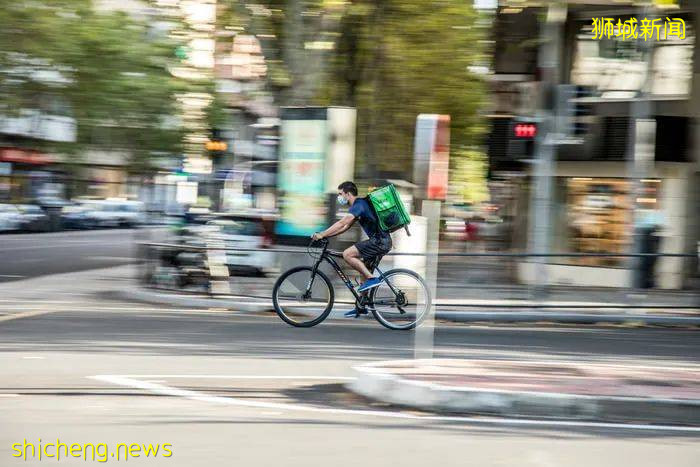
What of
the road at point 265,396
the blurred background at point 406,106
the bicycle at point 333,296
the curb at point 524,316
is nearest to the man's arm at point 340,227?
the bicycle at point 333,296

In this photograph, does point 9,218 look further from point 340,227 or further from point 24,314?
point 340,227

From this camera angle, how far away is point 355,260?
13.9 m

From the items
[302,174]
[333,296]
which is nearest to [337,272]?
[333,296]

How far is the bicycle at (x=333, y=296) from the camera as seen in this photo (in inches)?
547

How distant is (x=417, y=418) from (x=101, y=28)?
14.5 m

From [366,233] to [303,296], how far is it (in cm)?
104

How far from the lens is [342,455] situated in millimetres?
6477

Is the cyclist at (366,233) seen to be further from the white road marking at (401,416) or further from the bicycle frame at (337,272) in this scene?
the white road marking at (401,416)

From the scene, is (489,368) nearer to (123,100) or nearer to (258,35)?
(258,35)

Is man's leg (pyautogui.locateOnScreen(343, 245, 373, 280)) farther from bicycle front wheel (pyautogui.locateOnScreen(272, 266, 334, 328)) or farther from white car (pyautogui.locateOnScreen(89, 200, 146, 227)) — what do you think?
white car (pyautogui.locateOnScreen(89, 200, 146, 227))

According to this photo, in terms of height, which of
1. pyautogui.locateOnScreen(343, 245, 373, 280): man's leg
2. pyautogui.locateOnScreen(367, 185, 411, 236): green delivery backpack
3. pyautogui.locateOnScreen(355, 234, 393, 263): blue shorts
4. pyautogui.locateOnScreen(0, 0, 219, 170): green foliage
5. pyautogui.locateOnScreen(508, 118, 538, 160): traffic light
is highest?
pyautogui.locateOnScreen(0, 0, 219, 170): green foliage

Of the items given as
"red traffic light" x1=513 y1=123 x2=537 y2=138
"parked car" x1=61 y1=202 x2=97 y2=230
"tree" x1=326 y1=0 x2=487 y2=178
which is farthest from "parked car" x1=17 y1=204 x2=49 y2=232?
"red traffic light" x1=513 y1=123 x2=537 y2=138

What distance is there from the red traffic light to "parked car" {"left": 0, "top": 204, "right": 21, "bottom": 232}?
2867cm

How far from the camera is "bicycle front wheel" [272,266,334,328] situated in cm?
1392
